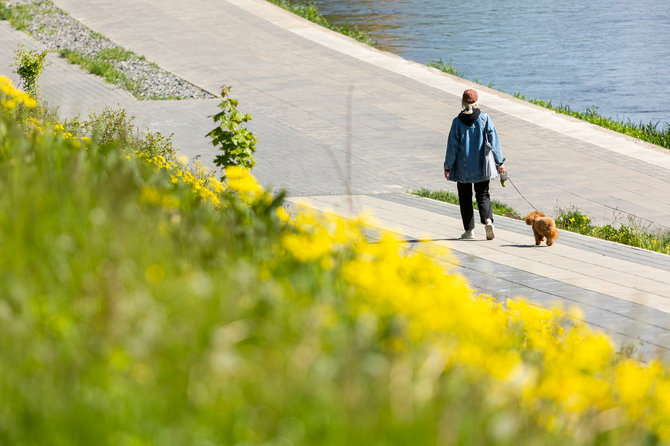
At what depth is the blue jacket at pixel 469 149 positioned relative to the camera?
9.53 metres

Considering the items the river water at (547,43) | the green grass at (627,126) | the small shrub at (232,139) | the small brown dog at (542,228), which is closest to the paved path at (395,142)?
the small brown dog at (542,228)

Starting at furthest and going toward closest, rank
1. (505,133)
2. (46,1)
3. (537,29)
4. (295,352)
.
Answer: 1. (537,29)
2. (46,1)
3. (505,133)
4. (295,352)

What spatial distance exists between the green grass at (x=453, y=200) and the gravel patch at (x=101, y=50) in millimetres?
6604

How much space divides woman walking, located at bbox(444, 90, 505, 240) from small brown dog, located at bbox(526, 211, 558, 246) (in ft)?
1.64

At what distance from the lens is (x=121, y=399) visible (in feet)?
6.96

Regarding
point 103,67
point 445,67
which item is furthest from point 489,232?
point 445,67

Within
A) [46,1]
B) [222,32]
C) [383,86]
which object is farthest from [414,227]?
[46,1]

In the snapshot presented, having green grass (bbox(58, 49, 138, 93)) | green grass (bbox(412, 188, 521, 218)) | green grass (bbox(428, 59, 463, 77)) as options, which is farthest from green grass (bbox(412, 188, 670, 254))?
green grass (bbox(428, 59, 463, 77))

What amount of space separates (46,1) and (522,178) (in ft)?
59.5

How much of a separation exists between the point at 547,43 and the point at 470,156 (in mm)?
20098

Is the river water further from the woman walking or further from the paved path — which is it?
the woman walking

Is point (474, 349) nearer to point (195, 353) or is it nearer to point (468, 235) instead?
point (195, 353)

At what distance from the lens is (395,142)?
15023 millimetres

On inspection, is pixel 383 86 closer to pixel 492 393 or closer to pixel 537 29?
pixel 537 29
